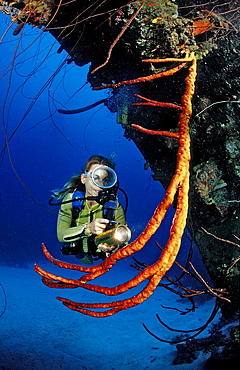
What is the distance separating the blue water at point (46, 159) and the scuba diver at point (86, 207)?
11.4 inches

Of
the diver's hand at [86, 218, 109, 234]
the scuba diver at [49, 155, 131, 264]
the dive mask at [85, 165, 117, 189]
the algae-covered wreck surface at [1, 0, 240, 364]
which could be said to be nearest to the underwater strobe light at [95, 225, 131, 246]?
the diver's hand at [86, 218, 109, 234]

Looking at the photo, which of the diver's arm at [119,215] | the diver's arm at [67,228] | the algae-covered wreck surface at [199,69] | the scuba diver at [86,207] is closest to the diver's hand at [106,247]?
the scuba diver at [86,207]

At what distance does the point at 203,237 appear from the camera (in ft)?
10.1

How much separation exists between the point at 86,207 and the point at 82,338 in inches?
136

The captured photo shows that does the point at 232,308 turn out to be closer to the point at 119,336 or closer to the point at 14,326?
the point at 119,336

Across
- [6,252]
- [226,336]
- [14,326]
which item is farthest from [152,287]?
[6,252]

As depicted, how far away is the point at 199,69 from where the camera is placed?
262 cm

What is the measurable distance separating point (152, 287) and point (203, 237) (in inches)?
85.5

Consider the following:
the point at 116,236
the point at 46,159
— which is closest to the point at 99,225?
the point at 116,236

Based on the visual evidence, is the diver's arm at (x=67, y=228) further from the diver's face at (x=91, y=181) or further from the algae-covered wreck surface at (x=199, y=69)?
the algae-covered wreck surface at (x=199, y=69)

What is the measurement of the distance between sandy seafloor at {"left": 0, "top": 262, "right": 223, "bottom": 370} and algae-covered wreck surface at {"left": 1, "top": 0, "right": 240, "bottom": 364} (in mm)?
1932

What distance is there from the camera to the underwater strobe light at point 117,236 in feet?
5.91

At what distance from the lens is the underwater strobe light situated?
1.80 m

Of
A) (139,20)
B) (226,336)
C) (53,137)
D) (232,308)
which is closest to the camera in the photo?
(139,20)
